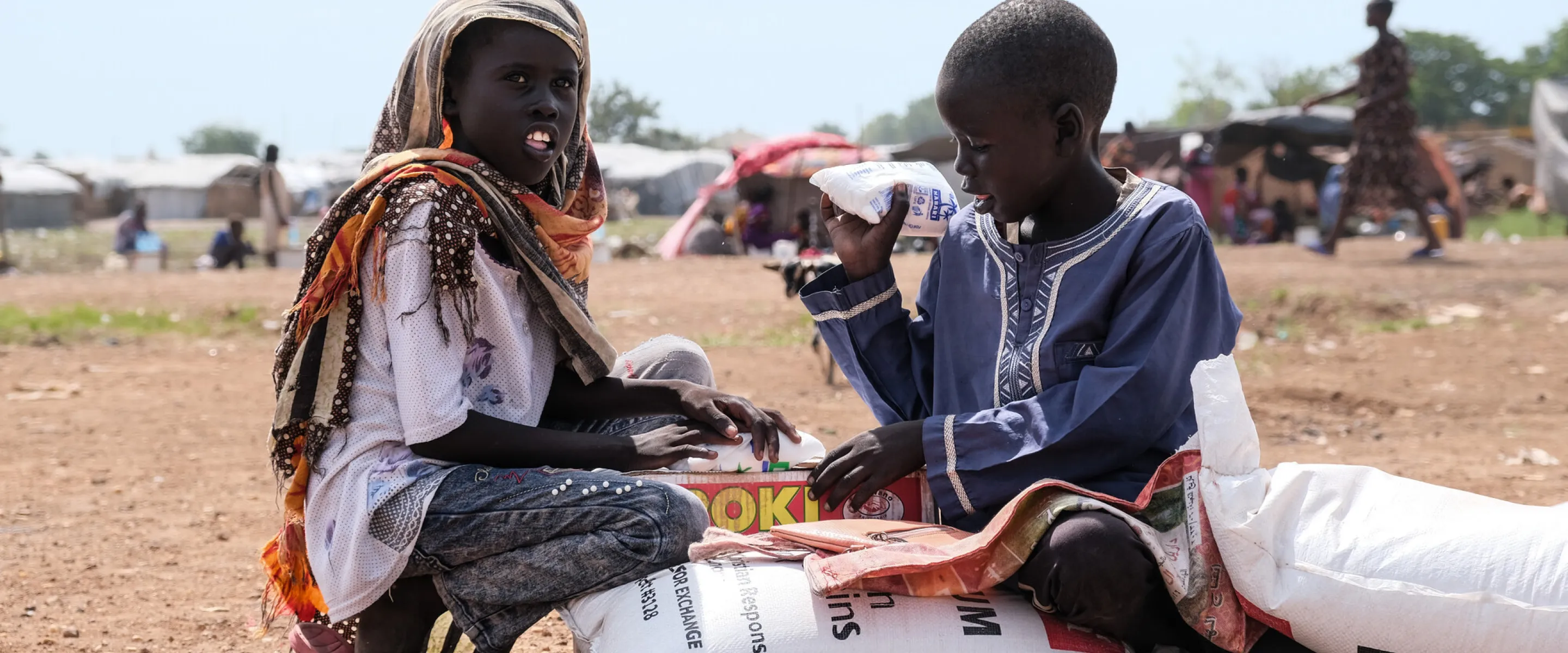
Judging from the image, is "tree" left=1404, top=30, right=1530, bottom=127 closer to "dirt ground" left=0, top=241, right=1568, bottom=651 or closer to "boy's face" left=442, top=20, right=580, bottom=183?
"dirt ground" left=0, top=241, right=1568, bottom=651

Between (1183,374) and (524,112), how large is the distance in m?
1.27

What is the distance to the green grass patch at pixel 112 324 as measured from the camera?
885 cm

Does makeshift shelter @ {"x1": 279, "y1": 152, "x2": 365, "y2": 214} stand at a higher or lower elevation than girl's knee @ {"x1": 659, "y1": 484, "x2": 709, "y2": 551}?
lower

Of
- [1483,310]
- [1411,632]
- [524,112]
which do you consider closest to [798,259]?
[524,112]

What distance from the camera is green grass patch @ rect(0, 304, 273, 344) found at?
29.0 feet

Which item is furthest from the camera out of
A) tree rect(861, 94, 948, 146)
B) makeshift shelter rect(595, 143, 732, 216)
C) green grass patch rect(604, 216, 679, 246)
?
tree rect(861, 94, 948, 146)

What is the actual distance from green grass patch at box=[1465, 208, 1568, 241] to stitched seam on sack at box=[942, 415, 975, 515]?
16151 mm

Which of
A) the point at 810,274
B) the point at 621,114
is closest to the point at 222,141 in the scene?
the point at 621,114

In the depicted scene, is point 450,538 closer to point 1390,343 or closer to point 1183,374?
point 1183,374

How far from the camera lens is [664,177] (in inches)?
1357

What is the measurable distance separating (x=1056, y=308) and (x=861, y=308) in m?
0.43

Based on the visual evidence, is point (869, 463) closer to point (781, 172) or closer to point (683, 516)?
point (683, 516)

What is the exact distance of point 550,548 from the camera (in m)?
2.11

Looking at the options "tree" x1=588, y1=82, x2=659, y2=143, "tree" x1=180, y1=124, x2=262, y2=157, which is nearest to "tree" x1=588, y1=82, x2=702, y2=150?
"tree" x1=588, y1=82, x2=659, y2=143
